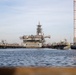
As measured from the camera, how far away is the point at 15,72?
2.11m

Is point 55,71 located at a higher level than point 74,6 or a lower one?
lower

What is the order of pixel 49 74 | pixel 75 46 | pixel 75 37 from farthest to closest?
pixel 75 46 < pixel 75 37 < pixel 49 74

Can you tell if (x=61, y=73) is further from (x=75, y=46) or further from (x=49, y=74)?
(x=75, y=46)

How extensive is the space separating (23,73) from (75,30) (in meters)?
141

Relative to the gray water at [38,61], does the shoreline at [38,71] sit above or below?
above

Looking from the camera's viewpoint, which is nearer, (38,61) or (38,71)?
(38,71)

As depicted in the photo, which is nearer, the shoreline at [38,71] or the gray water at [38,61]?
the shoreline at [38,71]

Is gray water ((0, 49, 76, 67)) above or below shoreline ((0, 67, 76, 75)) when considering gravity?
below

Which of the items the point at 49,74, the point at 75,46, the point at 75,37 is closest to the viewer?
the point at 49,74

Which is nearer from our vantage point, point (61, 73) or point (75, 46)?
point (61, 73)

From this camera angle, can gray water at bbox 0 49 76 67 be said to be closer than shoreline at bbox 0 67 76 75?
No

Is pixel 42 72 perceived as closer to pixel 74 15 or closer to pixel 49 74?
pixel 49 74

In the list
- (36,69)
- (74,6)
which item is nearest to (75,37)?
(74,6)

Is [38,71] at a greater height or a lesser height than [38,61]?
greater
